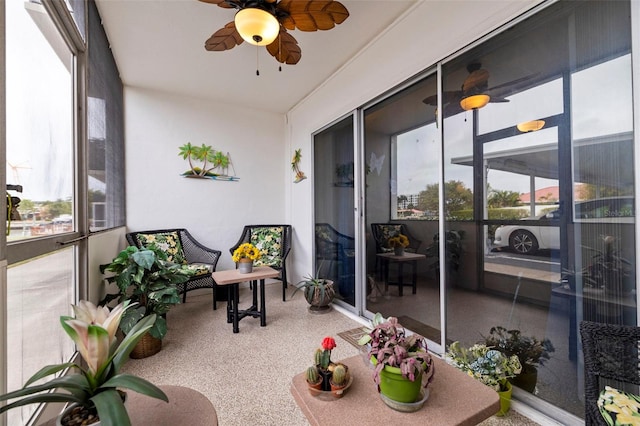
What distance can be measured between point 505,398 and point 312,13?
107 inches

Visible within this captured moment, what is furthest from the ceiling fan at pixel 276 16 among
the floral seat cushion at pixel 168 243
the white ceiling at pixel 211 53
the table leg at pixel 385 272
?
the floral seat cushion at pixel 168 243

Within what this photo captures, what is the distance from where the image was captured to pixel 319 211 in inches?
154

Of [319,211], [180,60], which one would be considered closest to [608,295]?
[319,211]

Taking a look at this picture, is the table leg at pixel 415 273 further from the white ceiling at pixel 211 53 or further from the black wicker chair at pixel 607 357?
the white ceiling at pixel 211 53

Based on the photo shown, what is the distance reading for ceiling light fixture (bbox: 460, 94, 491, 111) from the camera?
1825 mm

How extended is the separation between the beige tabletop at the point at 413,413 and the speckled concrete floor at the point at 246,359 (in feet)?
2.84

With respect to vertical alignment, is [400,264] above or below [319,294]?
above

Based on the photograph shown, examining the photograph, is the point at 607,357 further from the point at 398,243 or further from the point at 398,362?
the point at 398,243

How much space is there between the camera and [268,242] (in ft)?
13.6

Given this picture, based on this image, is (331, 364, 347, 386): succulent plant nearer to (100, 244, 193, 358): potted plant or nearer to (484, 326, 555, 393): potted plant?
(484, 326, 555, 393): potted plant

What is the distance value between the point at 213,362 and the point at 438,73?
2.91 metres

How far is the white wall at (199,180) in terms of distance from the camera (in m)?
3.76

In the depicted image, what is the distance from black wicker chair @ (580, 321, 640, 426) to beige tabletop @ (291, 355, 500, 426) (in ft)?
1.71

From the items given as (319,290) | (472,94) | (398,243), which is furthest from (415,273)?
(472,94)
